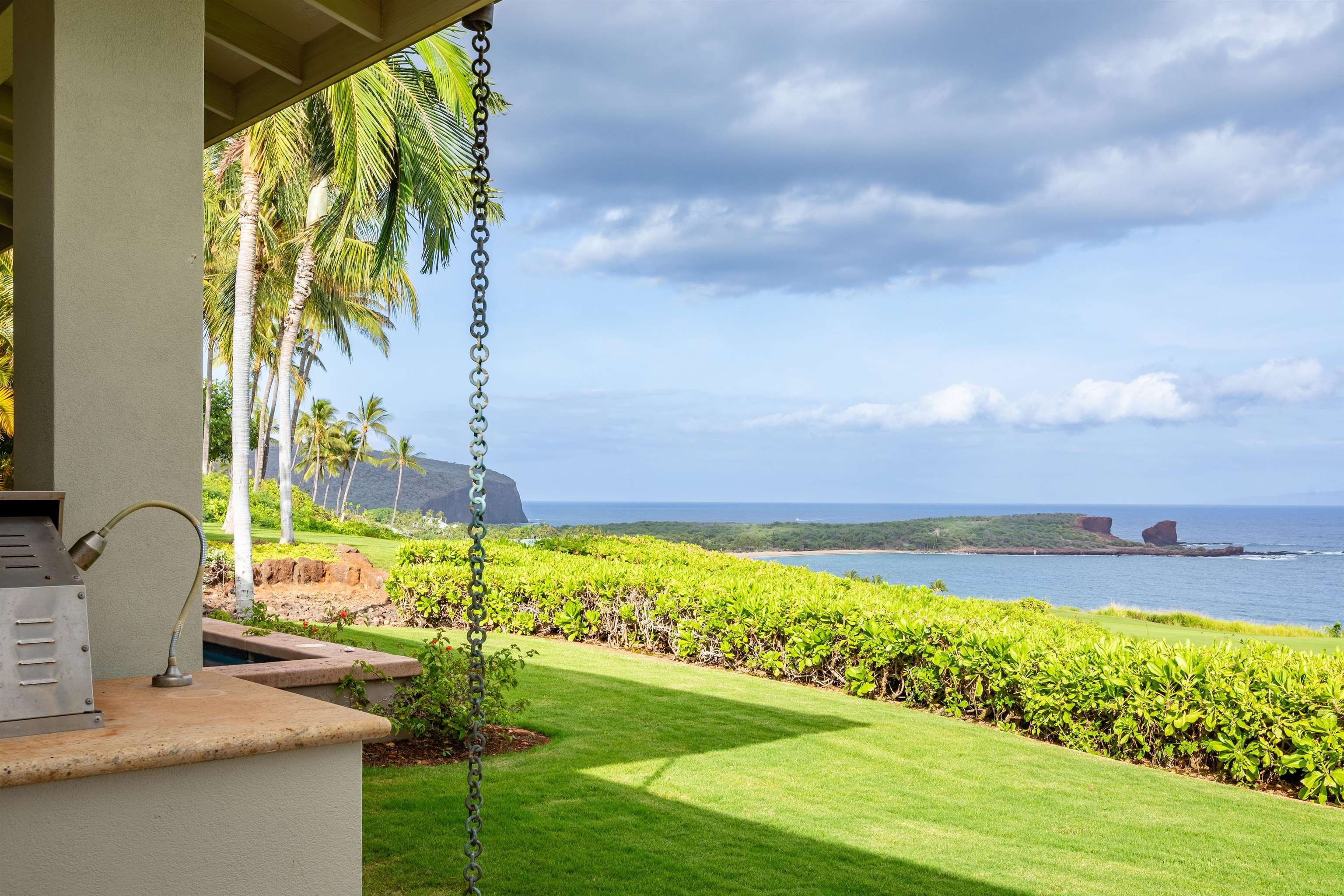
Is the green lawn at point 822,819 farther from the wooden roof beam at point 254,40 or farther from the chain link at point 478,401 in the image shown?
the wooden roof beam at point 254,40

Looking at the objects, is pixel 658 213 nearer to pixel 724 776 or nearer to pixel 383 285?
pixel 383 285

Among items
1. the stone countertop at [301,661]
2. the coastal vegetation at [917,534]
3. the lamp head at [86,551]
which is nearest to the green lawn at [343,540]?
the stone countertop at [301,661]

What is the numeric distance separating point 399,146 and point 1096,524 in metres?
95.0

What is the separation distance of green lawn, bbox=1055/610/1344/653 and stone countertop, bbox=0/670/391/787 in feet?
Result: 38.0

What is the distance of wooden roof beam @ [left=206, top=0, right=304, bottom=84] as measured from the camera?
11.7 ft

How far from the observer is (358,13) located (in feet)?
10.5

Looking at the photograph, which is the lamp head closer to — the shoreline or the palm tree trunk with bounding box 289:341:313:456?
the palm tree trunk with bounding box 289:341:313:456

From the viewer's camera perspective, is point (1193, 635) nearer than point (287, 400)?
Yes

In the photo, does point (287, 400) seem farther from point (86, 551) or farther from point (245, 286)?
point (86, 551)

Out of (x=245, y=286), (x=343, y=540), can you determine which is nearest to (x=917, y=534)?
(x=343, y=540)

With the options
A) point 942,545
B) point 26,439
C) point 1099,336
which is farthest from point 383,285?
point 1099,336

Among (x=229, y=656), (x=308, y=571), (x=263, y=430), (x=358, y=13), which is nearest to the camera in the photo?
(x=358, y=13)

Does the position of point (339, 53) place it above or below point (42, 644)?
above

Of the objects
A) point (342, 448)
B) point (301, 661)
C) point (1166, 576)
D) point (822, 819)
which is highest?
point (342, 448)
